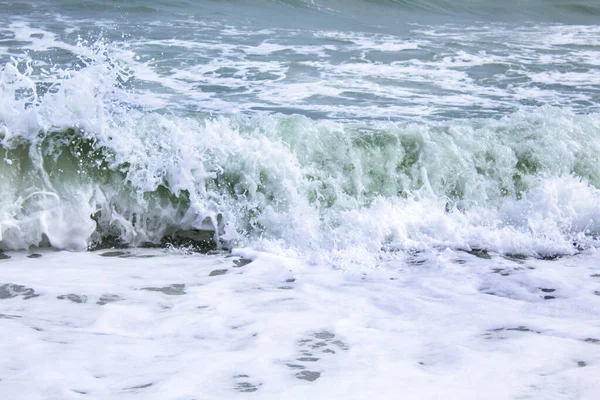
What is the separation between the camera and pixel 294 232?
18.1 feet

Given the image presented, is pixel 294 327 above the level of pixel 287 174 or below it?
below

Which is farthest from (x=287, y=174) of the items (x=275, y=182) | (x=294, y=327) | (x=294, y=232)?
(x=294, y=327)

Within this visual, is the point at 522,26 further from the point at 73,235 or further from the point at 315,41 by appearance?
the point at 73,235

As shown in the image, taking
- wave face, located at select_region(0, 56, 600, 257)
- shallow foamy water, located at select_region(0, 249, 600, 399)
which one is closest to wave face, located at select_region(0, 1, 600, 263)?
wave face, located at select_region(0, 56, 600, 257)

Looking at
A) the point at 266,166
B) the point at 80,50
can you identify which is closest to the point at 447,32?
the point at 80,50

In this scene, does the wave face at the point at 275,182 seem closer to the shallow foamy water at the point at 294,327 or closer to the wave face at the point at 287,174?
the wave face at the point at 287,174

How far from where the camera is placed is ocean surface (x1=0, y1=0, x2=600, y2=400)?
10.8 feet

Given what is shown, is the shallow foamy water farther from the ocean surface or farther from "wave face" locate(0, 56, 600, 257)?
"wave face" locate(0, 56, 600, 257)

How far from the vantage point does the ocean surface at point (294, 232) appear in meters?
3.29

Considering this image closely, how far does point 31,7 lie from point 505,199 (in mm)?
10890

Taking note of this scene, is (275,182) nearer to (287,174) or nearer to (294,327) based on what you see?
(287,174)

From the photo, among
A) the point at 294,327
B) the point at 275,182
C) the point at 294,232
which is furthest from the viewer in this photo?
the point at 275,182

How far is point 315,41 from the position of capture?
40.3 ft

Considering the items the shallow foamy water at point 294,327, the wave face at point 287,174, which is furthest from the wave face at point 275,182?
the shallow foamy water at point 294,327
